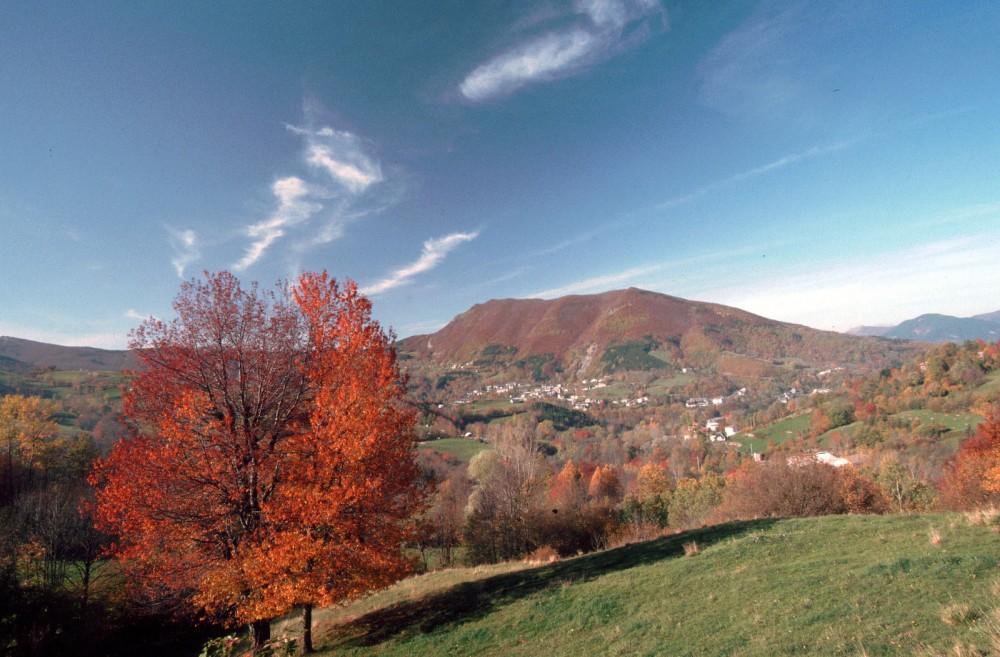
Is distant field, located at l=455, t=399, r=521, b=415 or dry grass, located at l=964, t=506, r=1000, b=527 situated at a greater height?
dry grass, located at l=964, t=506, r=1000, b=527

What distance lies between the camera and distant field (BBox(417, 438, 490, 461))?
352 feet

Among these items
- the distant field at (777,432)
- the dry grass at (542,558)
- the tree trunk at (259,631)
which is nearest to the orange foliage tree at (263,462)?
the tree trunk at (259,631)

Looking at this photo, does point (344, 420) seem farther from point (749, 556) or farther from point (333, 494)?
point (749, 556)

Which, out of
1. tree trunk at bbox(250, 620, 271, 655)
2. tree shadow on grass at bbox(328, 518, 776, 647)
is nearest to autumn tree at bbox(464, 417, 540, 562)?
tree shadow on grass at bbox(328, 518, 776, 647)

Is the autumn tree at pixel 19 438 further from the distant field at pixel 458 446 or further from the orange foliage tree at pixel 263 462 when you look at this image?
the distant field at pixel 458 446

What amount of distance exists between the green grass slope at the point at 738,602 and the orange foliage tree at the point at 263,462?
12.7 feet

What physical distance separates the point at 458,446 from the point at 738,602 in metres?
110

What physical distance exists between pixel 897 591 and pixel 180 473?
18.9 meters

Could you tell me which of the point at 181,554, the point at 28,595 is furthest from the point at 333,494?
the point at 28,595

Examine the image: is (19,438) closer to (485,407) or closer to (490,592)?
(490,592)

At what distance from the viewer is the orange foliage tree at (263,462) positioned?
37.7 ft

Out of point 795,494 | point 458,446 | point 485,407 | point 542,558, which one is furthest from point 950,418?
point 485,407

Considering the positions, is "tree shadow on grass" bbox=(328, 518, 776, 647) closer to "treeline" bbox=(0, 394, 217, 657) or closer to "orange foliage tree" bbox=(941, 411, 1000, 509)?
"treeline" bbox=(0, 394, 217, 657)

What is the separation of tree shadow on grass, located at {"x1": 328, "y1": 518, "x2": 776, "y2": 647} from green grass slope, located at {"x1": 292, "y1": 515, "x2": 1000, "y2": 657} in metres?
0.10
